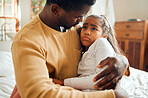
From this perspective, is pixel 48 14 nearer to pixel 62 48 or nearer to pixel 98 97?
pixel 62 48

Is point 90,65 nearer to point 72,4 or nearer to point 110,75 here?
point 110,75

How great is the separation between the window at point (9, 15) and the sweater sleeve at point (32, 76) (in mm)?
2464

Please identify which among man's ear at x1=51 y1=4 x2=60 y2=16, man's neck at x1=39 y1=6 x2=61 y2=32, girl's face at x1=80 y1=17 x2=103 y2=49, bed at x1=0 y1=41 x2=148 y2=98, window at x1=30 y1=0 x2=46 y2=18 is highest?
window at x1=30 y1=0 x2=46 y2=18

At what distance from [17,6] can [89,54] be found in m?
2.54

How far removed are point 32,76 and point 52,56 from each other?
0.62ft

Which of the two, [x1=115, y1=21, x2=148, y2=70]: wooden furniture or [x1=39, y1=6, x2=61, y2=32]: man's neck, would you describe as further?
[x1=115, y1=21, x2=148, y2=70]: wooden furniture

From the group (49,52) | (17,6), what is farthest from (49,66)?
(17,6)

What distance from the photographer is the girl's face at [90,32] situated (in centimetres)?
106

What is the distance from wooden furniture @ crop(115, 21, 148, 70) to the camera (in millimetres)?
3062

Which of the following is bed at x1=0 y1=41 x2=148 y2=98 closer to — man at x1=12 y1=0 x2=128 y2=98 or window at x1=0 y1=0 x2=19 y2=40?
man at x1=12 y1=0 x2=128 y2=98

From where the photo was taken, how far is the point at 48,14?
83 cm

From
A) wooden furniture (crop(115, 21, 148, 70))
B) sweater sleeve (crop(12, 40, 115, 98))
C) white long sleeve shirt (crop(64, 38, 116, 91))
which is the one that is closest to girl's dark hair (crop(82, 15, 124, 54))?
white long sleeve shirt (crop(64, 38, 116, 91))

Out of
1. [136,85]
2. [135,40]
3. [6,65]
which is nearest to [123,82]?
[136,85]

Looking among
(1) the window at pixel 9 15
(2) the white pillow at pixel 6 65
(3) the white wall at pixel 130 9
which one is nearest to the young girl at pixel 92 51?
(2) the white pillow at pixel 6 65
